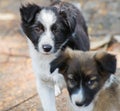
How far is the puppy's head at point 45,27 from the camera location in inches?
206

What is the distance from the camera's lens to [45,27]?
5.26 m

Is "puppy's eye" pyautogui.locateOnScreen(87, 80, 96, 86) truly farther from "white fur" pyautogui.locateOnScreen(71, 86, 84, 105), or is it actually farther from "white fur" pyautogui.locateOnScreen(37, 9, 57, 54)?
"white fur" pyautogui.locateOnScreen(37, 9, 57, 54)

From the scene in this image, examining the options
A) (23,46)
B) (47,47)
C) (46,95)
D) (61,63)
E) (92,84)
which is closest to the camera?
(92,84)

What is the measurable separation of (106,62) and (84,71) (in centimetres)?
23

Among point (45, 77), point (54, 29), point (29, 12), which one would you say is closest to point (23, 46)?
point (45, 77)

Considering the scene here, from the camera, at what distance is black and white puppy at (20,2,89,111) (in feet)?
17.3

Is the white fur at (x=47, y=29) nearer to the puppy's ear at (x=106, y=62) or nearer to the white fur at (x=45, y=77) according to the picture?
the white fur at (x=45, y=77)

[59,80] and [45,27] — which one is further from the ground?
[45,27]

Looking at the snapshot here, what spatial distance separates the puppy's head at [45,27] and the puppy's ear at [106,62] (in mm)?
572

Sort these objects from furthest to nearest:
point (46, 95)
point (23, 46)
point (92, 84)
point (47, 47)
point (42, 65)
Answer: point (23, 46)
point (46, 95)
point (42, 65)
point (47, 47)
point (92, 84)

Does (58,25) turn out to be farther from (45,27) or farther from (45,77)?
(45,77)

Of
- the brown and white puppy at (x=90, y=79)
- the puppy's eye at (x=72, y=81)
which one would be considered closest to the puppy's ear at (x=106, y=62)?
the brown and white puppy at (x=90, y=79)

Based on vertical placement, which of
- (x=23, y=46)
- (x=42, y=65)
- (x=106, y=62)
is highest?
(x=106, y=62)

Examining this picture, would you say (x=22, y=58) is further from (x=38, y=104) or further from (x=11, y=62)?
(x=38, y=104)
